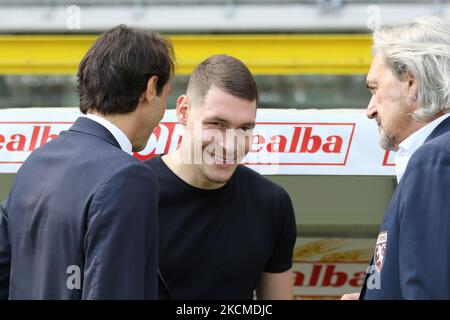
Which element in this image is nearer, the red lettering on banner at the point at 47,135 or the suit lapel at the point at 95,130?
the suit lapel at the point at 95,130

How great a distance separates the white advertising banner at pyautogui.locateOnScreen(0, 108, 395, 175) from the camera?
273 centimetres

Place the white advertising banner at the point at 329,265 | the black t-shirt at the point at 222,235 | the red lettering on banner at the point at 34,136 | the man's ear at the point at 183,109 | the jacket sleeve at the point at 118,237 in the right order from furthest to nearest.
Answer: the white advertising banner at the point at 329,265 → the red lettering on banner at the point at 34,136 → the man's ear at the point at 183,109 → the black t-shirt at the point at 222,235 → the jacket sleeve at the point at 118,237

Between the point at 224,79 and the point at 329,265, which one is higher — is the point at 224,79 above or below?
above

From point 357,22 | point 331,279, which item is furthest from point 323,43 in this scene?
point 331,279

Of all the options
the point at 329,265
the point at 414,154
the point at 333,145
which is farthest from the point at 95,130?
the point at 329,265

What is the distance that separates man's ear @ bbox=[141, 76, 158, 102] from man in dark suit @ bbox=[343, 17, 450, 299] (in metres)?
0.64

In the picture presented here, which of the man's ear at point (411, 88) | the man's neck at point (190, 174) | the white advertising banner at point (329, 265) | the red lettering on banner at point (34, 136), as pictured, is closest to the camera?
the man's ear at point (411, 88)

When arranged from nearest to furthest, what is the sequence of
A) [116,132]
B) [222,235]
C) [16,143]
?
[116,132]
[222,235]
[16,143]

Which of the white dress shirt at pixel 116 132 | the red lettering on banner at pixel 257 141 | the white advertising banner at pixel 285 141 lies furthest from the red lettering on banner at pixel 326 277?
the white dress shirt at pixel 116 132

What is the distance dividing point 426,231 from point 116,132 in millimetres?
747

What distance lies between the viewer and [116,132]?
180 centimetres

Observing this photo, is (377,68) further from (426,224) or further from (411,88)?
(426,224)

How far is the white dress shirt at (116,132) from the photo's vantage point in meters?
1.80

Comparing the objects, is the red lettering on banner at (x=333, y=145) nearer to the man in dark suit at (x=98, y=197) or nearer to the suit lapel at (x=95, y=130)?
the man in dark suit at (x=98, y=197)
